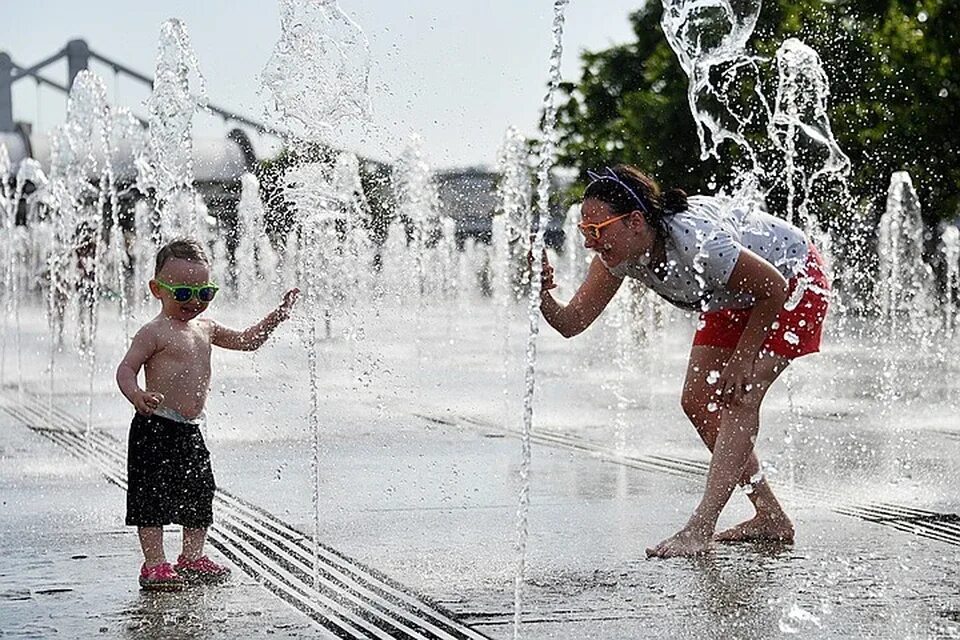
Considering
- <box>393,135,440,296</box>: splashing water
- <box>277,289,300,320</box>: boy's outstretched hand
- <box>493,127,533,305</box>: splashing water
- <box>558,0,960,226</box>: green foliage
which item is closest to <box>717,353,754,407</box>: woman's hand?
<box>277,289,300,320</box>: boy's outstretched hand

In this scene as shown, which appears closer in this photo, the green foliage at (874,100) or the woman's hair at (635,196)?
the woman's hair at (635,196)

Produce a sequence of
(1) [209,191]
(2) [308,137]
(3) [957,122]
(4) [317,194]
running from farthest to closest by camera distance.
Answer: (1) [209,191], (3) [957,122], (2) [308,137], (4) [317,194]

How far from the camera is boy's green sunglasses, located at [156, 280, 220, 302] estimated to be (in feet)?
16.3

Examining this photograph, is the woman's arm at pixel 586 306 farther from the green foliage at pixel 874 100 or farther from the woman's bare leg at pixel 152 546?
the green foliage at pixel 874 100

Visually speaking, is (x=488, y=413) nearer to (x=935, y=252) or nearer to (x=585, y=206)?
(x=585, y=206)

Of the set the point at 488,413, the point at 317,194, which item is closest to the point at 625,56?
the point at 488,413

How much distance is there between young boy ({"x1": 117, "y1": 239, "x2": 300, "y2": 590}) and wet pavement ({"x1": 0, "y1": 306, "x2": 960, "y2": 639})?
7.0 inches

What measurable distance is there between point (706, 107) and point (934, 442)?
19595 millimetres

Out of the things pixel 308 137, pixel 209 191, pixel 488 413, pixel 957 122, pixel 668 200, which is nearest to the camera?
pixel 668 200

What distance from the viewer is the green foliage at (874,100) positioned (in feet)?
86.8

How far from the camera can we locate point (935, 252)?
34.8 m

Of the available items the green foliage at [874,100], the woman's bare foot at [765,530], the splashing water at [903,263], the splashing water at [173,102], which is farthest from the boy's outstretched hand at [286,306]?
the green foliage at [874,100]

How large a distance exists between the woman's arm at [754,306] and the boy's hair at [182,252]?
61.5 inches

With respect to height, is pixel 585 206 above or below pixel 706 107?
below
